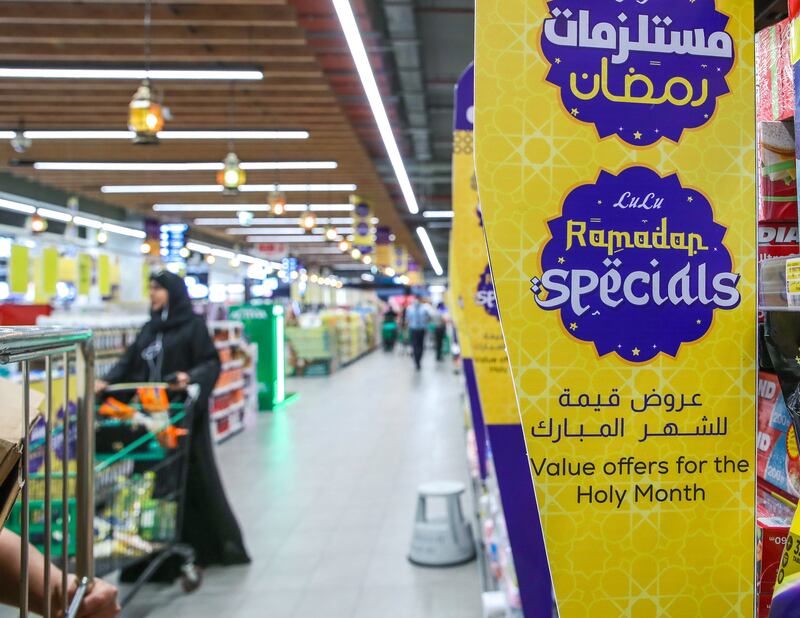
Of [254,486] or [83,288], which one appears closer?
[254,486]

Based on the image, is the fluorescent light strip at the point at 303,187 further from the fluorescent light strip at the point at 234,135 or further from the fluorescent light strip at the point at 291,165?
the fluorescent light strip at the point at 234,135

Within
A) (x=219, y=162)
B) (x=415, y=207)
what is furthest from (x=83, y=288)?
(x=415, y=207)

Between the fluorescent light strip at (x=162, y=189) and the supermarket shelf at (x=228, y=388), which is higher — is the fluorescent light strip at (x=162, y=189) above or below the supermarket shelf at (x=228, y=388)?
above

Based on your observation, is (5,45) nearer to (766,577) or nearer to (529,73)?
(529,73)

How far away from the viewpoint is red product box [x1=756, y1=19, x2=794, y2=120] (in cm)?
133

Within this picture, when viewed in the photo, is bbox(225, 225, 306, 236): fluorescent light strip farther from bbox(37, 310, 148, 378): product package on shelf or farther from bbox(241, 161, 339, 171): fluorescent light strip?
bbox(37, 310, 148, 378): product package on shelf

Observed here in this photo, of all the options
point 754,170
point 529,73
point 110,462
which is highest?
point 529,73

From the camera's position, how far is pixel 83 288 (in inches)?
592

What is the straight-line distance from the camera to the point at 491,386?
106 inches

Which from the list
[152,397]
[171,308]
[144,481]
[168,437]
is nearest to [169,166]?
[171,308]

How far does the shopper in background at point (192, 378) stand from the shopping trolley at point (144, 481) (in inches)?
5.3

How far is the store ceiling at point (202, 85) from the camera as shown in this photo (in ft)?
19.1

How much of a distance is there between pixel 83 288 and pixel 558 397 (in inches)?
605

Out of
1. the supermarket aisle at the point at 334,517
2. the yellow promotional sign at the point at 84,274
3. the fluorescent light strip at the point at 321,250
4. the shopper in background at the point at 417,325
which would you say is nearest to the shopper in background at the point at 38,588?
the supermarket aisle at the point at 334,517
